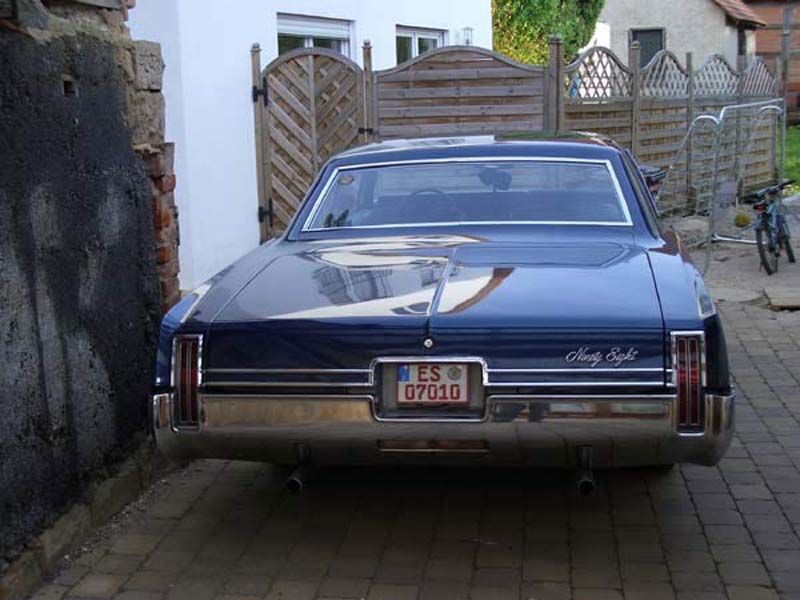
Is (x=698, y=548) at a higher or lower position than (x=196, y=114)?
lower

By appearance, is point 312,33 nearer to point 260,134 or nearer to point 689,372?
point 260,134

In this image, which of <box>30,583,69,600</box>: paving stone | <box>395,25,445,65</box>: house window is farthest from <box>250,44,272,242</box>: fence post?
<box>30,583,69,600</box>: paving stone

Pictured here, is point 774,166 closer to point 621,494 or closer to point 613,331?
point 621,494

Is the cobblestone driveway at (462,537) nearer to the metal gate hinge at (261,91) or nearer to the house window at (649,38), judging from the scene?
the metal gate hinge at (261,91)

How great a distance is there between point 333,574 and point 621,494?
148cm

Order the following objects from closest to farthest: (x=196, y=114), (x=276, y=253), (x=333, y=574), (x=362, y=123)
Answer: (x=333, y=574) < (x=276, y=253) < (x=196, y=114) < (x=362, y=123)

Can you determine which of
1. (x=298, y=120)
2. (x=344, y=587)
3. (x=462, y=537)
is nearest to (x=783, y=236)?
(x=298, y=120)

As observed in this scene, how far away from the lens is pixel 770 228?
35.9 feet

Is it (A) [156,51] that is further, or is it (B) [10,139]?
(A) [156,51]

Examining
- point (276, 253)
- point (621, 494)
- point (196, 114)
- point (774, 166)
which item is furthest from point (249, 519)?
point (774, 166)

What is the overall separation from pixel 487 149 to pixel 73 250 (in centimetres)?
224

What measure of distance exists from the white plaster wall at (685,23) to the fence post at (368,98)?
2212 cm

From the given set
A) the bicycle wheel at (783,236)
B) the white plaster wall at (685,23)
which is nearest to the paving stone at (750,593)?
the bicycle wheel at (783,236)

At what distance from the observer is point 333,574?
428 cm
